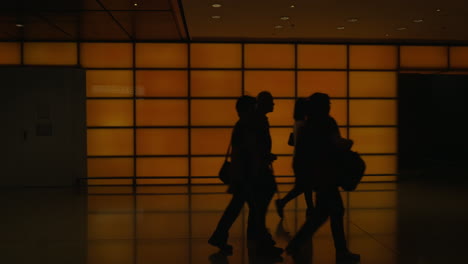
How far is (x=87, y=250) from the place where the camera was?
5.14 metres

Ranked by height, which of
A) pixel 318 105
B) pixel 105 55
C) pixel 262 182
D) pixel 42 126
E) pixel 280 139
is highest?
pixel 105 55

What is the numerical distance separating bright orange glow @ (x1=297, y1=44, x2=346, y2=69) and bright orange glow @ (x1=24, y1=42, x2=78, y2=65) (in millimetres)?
4497

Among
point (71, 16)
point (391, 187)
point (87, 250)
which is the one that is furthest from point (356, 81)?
point (87, 250)

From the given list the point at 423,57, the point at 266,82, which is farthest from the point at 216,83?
the point at 423,57

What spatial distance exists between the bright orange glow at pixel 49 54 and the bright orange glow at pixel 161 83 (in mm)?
1352

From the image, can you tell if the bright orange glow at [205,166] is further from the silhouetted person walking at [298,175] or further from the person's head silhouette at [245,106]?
the person's head silhouette at [245,106]

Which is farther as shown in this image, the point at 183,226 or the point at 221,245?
the point at 183,226

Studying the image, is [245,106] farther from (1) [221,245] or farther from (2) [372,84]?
(2) [372,84]

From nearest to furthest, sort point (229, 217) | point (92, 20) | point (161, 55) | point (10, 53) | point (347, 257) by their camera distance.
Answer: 1. point (347, 257)
2. point (229, 217)
3. point (92, 20)
4. point (10, 53)
5. point (161, 55)

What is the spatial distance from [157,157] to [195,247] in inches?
201

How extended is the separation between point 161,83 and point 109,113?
117 cm

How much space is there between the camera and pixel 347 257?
4.70 metres

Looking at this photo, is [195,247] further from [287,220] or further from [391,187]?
[391,187]

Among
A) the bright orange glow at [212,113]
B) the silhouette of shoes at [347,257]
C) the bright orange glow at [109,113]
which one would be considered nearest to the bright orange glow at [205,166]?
the bright orange glow at [212,113]
